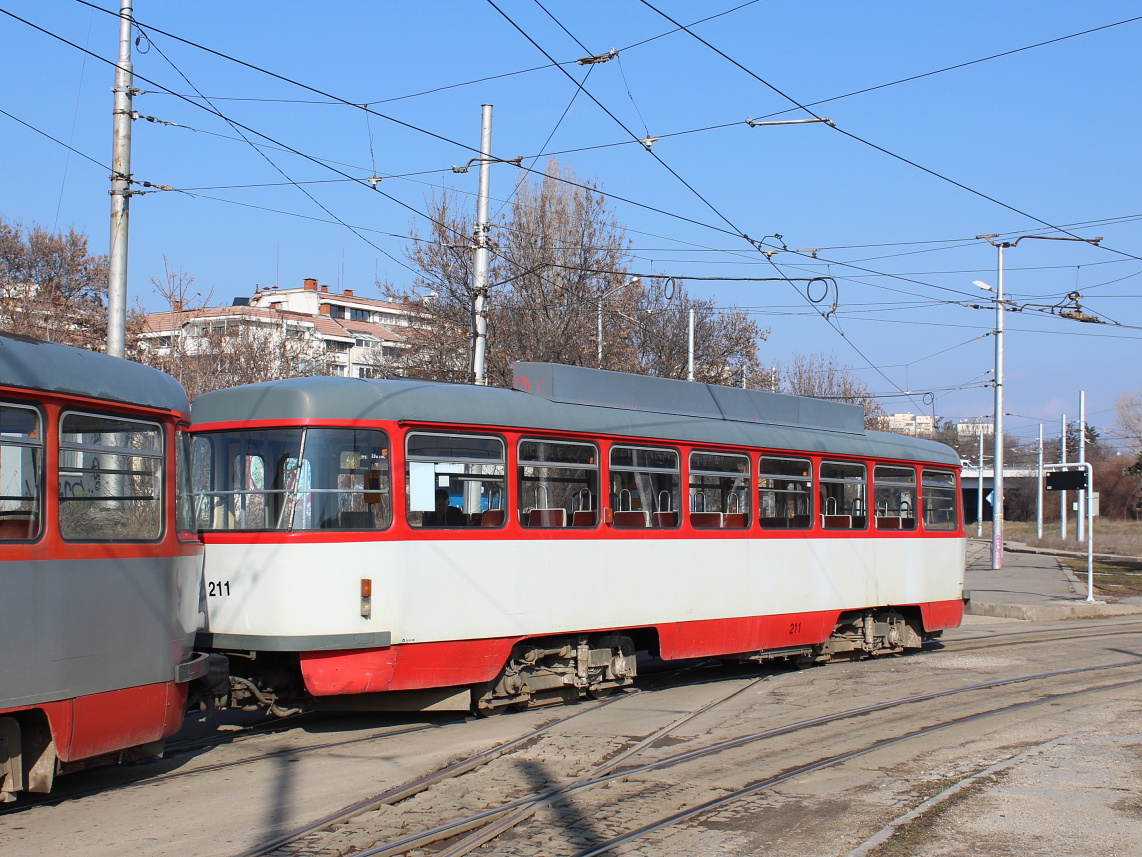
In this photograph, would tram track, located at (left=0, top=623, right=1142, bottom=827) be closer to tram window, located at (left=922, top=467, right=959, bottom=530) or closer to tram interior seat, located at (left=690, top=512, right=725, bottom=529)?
tram interior seat, located at (left=690, top=512, right=725, bottom=529)

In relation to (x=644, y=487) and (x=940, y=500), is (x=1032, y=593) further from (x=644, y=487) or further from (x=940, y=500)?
Result: (x=644, y=487)

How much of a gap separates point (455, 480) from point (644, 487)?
238 cm

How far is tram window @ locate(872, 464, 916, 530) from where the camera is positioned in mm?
14648

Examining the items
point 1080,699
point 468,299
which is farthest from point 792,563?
point 468,299

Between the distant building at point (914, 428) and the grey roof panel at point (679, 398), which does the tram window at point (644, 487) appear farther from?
the distant building at point (914, 428)

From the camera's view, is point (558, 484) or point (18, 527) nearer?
point (18, 527)

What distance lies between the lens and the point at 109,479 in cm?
709

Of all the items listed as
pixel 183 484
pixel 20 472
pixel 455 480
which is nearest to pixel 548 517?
pixel 455 480

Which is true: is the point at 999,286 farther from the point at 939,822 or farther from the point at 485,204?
the point at 939,822

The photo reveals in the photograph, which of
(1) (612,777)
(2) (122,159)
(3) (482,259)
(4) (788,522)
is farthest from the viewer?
(3) (482,259)

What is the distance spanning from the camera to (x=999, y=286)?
3141cm

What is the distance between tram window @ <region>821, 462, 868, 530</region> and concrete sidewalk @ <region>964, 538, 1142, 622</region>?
349 inches

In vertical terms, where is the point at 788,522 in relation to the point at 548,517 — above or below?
below

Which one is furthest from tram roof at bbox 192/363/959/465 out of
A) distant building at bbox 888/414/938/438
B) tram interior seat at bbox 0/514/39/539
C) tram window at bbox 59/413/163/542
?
distant building at bbox 888/414/938/438
